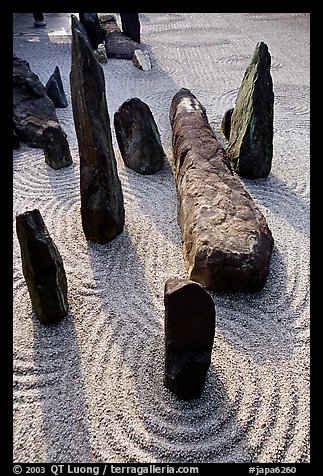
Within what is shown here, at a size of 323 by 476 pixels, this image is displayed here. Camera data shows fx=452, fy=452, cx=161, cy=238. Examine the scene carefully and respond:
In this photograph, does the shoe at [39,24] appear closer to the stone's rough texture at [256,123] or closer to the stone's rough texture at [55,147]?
the stone's rough texture at [55,147]

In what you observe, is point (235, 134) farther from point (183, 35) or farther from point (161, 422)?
point (183, 35)

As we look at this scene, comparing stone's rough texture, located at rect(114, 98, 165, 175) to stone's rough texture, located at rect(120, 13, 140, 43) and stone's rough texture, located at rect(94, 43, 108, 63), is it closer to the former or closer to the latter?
stone's rough texture, located at rect(94, 43, 108, 63)

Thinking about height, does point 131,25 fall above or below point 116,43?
above

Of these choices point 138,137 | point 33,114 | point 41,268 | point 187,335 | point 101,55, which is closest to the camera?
point 187,335

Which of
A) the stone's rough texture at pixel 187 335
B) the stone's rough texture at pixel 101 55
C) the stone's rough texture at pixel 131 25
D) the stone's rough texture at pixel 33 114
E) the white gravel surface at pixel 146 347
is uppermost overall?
the stone's rough texture at pixel 131 25

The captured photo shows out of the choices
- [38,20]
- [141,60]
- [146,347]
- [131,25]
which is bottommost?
[146,347]

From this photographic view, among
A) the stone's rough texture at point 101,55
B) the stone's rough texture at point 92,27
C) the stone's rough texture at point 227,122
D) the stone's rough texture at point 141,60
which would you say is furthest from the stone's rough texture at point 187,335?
the stone's rough texture at point 92,27

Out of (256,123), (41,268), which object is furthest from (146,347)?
(256,123)

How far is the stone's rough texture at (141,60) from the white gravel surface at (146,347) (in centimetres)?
324

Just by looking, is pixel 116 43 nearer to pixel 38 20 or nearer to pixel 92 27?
pixel 92 27

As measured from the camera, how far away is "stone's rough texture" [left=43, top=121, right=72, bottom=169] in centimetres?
405

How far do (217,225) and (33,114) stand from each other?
286cm

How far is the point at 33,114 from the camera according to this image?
472 cm

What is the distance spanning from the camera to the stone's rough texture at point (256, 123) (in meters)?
3.77
